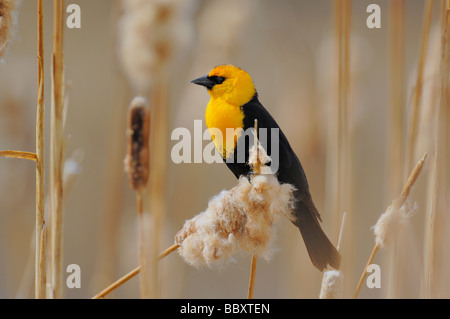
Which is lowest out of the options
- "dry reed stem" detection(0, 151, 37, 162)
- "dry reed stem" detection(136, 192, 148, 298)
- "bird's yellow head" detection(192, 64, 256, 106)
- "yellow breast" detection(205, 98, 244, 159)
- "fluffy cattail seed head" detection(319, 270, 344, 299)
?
"fluffy cattail seed head" detection(319, 270, 344, 299)

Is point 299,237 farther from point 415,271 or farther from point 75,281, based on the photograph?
point 75,281

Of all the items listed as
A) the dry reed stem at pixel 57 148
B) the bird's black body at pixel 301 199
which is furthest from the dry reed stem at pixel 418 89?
the dry reed stem at pixel 57 148

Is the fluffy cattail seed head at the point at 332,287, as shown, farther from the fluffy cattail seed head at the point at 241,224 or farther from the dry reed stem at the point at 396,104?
the dry reed stem at the point at 396,104

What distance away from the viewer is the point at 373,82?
6.39 feet

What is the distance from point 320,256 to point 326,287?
0.32m

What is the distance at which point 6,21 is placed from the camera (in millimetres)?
866

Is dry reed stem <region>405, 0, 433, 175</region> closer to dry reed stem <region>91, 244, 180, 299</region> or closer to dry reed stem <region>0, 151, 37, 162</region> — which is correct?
dry reed stem <region>91, 244, 180, 299</region>

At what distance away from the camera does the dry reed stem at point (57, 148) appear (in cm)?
91

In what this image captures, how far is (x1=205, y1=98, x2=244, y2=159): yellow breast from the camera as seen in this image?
4.35 feet

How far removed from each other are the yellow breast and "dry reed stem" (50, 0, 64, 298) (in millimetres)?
498

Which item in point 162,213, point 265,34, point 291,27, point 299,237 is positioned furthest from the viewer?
point 265,34

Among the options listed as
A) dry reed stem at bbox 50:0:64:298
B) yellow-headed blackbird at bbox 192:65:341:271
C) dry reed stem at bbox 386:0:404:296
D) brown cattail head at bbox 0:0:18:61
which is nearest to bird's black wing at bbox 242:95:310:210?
yellow-headed blackbird at bbox 192:65:341:271

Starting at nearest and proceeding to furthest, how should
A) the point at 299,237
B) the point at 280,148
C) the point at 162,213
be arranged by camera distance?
the point at 162,213 → the point at 280,148 → the point at 299,237

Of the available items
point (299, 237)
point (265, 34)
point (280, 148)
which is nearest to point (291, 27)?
point (265, 34)
